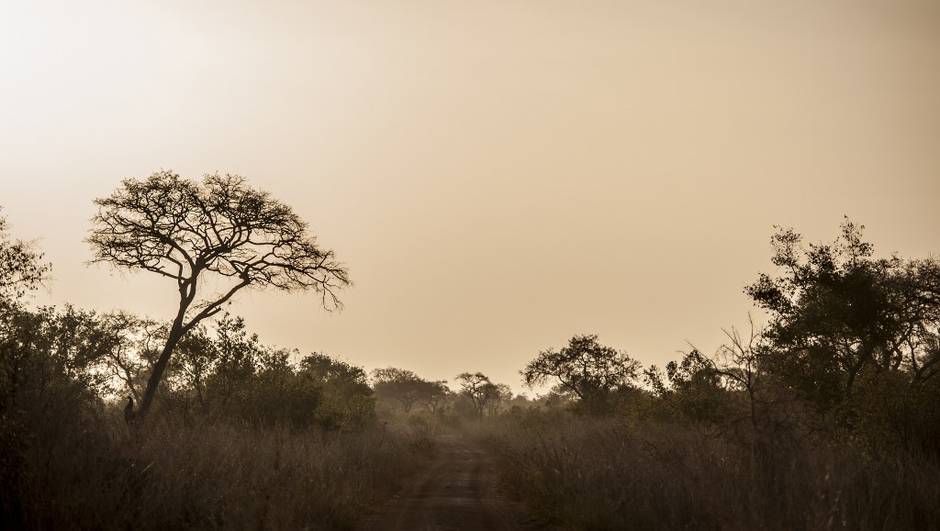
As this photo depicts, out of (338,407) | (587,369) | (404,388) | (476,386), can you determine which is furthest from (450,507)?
(404,388)

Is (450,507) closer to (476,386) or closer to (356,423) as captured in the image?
(356,423)

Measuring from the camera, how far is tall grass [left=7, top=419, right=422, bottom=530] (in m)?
9.05

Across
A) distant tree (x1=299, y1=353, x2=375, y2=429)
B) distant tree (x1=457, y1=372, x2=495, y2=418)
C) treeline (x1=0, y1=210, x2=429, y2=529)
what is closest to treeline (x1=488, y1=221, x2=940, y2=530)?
treeline (x1=0, y1=210, x2=429, y2=529)

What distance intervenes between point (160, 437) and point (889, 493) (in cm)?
1398

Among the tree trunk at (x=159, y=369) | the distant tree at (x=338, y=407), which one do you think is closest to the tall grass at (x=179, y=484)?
the tree trunk at (x=159, y=369)

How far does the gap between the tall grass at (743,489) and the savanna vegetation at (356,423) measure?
0.18 feet

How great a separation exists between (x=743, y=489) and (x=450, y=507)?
8.11 meters

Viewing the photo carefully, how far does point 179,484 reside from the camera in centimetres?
1099

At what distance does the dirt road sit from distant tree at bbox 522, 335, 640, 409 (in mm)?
27229

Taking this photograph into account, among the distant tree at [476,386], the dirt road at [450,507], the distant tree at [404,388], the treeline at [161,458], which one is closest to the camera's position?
the treeline at [161,458]

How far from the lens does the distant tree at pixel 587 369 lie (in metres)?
53.2

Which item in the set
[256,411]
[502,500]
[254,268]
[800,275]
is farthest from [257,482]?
[800,275]

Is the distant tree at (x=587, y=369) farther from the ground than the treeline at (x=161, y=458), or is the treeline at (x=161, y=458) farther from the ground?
the distant tree at (x=587, y=369)

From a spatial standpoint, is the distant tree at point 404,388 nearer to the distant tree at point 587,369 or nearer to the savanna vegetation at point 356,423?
the distant tree at point 587,369
